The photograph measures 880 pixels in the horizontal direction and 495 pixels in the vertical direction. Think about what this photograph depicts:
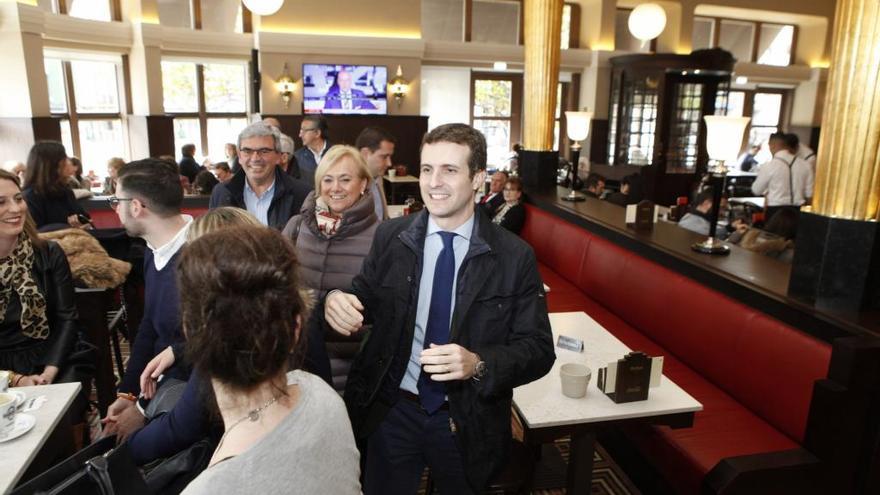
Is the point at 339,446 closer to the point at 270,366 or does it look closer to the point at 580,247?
the point at 270,366

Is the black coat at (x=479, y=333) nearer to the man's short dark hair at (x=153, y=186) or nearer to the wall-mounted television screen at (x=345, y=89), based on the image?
the man's short dark hair at (x=153, y=186)

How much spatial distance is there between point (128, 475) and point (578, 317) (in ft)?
8.00

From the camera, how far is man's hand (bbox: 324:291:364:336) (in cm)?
172

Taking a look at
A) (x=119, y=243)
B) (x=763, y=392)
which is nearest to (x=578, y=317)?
(x=763, y=392)

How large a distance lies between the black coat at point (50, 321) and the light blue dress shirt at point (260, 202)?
43.0 inches

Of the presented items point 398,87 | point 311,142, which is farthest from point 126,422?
point 398,87

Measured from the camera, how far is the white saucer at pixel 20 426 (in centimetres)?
181

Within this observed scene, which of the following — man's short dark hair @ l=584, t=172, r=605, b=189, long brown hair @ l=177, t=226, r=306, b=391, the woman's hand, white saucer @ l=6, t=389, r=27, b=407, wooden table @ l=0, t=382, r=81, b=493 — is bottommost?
the woman's hand

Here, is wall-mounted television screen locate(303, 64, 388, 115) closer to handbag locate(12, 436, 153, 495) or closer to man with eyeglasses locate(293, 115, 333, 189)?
man with eyeglasses locate(293, 115, 333, 189)

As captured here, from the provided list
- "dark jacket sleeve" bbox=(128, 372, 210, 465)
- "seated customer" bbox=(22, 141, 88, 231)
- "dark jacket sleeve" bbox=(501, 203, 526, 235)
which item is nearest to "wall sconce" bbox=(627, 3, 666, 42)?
"dark jacket sleeve" bbox=(501, 203, 526, 235)

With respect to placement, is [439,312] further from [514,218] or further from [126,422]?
[514,218]

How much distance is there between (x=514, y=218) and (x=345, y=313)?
4.27m

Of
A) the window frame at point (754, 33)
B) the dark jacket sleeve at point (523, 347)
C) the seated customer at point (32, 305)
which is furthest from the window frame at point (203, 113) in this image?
the dark jacket sleeve at point (523, 347)

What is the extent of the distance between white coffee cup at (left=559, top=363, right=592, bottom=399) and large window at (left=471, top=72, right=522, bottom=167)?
34.6 feet
